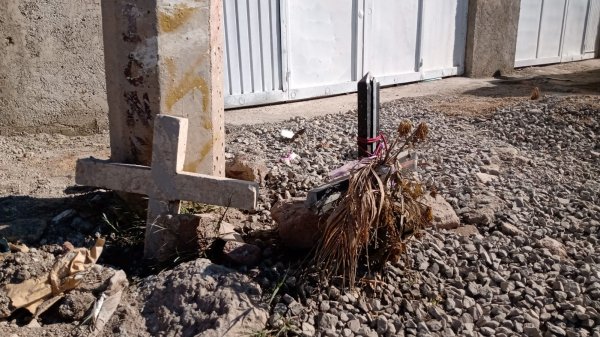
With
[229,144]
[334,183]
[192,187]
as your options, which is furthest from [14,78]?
[334,183]

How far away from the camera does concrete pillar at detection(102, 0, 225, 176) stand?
2775mm

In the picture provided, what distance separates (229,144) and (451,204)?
214cm

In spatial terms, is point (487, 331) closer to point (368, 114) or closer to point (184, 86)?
point (368, 114)

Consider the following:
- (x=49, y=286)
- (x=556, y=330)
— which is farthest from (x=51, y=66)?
(x=556, y=330)

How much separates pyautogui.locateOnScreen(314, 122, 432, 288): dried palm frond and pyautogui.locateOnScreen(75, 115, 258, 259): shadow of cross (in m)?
0.47

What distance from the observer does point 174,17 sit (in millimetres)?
2783

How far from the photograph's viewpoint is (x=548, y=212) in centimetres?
334

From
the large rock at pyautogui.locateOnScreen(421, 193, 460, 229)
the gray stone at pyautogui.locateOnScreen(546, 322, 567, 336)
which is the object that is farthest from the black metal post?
the gray stone at pyautogui.locateOnScreen(546, 322, 567, 336)

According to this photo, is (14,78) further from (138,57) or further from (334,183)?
(334,183)

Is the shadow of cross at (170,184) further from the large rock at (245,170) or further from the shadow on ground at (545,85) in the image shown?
the shadow on ground at (545,85)

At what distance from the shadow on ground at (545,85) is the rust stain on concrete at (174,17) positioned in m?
5.57

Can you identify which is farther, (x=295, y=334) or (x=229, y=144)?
(x=229, y=144)

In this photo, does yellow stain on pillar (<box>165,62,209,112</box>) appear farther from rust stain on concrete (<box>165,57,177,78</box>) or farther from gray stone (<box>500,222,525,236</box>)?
gray stone (<box>500,222,525,236</box>)

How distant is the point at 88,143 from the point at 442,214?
3.32 meters
